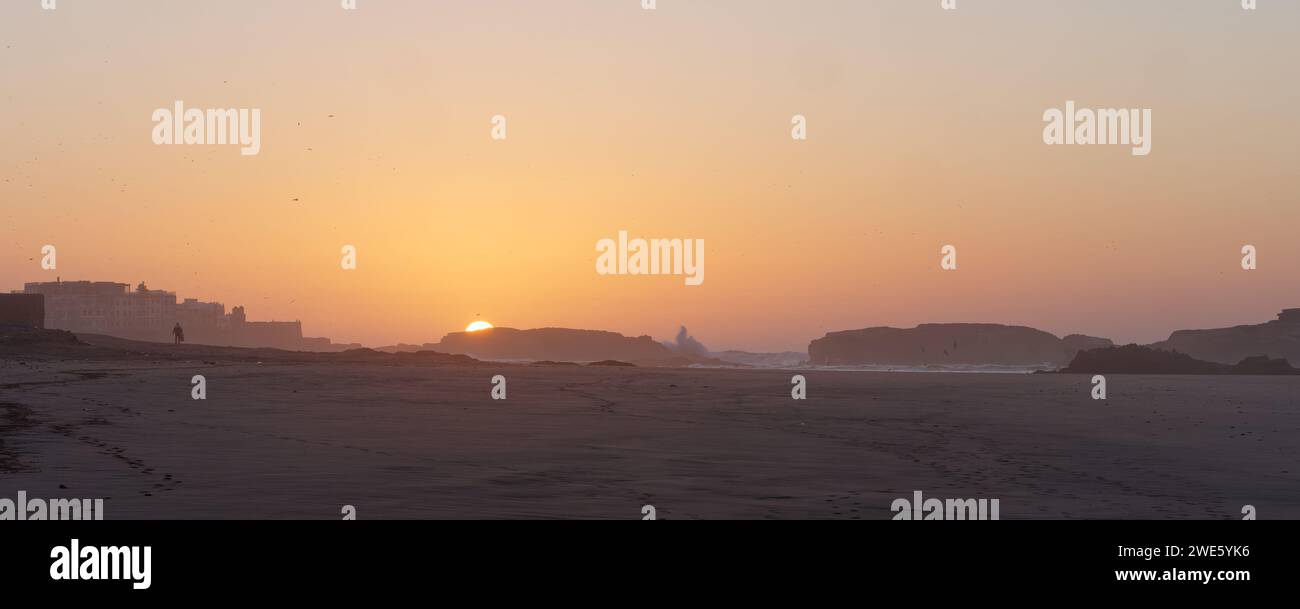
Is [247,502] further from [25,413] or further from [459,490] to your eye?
[25,413]

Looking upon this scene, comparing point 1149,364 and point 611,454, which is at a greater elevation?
point 611,454

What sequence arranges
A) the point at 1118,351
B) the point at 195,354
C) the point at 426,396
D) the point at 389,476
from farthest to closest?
1. the point at 1118,351
2. the point at 195,354
3. the point at 426,396
4. the point at 389,476

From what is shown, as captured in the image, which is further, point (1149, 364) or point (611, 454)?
point (1149, 364)

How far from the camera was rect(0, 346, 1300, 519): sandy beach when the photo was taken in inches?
588

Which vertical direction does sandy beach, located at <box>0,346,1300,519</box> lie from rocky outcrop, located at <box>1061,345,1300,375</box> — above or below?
above

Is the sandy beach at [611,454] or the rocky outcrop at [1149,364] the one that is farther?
the rocky outcrop at [1149,364]

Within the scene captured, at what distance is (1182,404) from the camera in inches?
1636

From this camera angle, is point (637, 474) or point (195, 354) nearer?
point (637, 474)

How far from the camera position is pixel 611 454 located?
21.0m

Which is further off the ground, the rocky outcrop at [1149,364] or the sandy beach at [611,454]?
the sandy beach at [611,454]

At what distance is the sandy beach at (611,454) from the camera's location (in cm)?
1494

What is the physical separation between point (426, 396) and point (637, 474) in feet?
68.5

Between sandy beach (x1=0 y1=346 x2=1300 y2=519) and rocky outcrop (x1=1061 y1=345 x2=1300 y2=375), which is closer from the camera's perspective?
sandy beach (x1=0 y1=346 x2=1300 y2=519)
